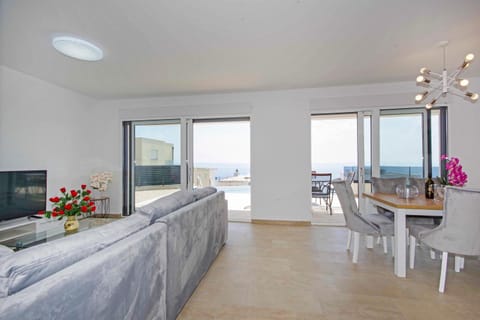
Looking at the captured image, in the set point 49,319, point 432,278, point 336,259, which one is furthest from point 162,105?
point 432,278

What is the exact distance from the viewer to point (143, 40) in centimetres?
253

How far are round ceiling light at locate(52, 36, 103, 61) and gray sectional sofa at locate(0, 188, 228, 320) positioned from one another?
2.04m

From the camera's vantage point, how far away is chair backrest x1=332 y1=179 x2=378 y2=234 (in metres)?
2.52

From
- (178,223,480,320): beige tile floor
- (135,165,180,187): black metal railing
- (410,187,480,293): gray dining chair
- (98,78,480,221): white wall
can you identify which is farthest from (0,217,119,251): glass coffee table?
(410,187,480,293): gray dining chair

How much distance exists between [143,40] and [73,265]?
95.1 inches

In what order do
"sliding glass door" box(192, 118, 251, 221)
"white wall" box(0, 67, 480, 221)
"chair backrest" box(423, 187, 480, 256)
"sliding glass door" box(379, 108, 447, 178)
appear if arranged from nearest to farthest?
"chair backrest" box(423, 187, 480, 256) < "white wall" box(0, 67, 480, 221) < "sliding glass door" box(379, 108, 447, 178) < "sliding glass door" box(192, 118, 251, 221)

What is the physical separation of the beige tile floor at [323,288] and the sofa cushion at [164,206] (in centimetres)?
77

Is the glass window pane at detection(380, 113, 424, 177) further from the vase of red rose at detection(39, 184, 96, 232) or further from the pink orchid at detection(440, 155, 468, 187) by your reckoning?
the vase of red rose at detection(39, 184, 96, 232)

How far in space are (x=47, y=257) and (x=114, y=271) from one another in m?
0.27

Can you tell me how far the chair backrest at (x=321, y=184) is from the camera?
496 centimetres

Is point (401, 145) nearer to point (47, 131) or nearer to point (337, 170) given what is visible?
point (337, 170)

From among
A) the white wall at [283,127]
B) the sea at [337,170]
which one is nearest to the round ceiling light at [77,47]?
the white wall at [283,127]

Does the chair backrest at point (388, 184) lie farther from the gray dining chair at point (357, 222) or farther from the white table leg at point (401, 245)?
the white table leg at point (401, 245)

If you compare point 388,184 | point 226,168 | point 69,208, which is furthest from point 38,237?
point 388,184
